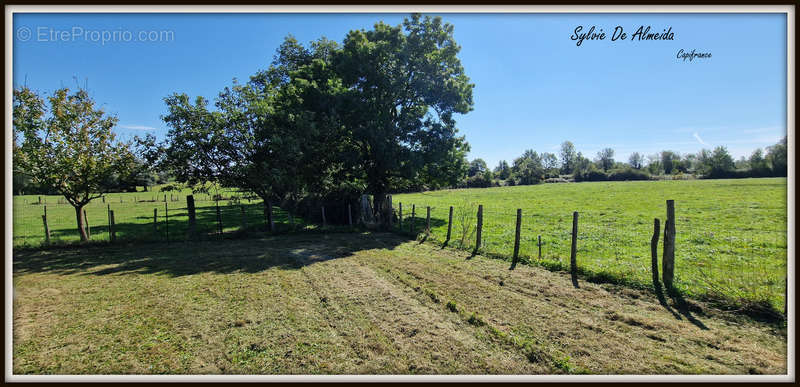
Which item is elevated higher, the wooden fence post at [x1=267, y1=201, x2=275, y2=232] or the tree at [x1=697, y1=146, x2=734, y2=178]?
the tree at [x1=697, y1=146, x2=734, y2=178]

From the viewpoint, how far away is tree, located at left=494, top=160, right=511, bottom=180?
394ft

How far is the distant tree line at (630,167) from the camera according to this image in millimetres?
44863

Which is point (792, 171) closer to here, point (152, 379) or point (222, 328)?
point (152, 379)

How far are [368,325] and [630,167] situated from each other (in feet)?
410

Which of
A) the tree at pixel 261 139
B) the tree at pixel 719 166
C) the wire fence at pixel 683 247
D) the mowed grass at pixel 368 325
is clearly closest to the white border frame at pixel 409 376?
the mowed grass at pixel 368 325

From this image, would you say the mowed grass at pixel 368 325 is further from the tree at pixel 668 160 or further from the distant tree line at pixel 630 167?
the tree at pixel 668 160

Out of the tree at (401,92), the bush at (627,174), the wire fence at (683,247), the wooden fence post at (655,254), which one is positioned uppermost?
the tree at (401,92)

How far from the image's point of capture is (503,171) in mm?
129125

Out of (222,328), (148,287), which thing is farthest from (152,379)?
(148,287)

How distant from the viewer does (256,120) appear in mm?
16969

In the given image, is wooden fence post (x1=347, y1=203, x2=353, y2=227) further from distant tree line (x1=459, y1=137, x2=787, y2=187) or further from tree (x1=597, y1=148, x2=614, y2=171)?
tree (x1=597, y1=148, x2=614, y2=171)

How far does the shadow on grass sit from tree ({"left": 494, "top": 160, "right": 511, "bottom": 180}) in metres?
99.4

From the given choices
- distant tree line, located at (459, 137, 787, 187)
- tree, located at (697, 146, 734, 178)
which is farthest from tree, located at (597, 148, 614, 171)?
tree, located at (697, 146, 734, 178)

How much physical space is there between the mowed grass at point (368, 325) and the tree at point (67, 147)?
5142 mm
